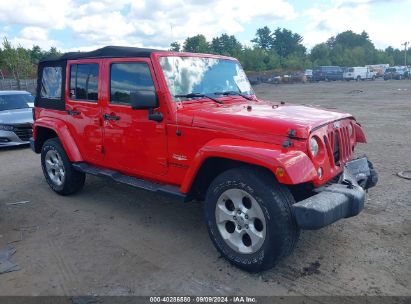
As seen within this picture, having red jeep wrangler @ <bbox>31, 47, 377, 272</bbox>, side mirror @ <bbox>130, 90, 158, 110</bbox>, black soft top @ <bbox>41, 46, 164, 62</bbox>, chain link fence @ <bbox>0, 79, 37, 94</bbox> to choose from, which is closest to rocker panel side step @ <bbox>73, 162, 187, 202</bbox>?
red jeep wrangler @ <bbox>31, 47, 377, 272</bbox>

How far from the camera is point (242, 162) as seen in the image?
361cm

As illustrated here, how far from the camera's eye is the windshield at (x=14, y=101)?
10672 millimetres

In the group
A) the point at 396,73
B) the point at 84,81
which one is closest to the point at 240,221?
the point at 84,81

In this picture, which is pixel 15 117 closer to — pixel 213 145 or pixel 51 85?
pixel 51 85

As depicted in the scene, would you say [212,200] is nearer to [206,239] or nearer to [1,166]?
[206,239]

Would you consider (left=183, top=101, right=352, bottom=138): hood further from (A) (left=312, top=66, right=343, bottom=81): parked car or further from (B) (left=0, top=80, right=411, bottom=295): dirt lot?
(A) (left=312, top=66, right=343, bottom=81): parked car

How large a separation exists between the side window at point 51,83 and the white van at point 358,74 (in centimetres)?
5147

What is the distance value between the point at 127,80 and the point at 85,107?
92 centimetres

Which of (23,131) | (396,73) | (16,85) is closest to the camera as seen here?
(23,131)

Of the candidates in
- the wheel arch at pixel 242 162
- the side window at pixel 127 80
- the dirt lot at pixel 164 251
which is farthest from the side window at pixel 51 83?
the wheel arch at pixel 242 162

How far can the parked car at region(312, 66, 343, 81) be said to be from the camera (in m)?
52.8

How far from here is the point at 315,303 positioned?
10.1ft

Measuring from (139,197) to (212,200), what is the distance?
2313 mm

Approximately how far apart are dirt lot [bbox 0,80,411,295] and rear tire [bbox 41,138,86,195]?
0.17 meters
